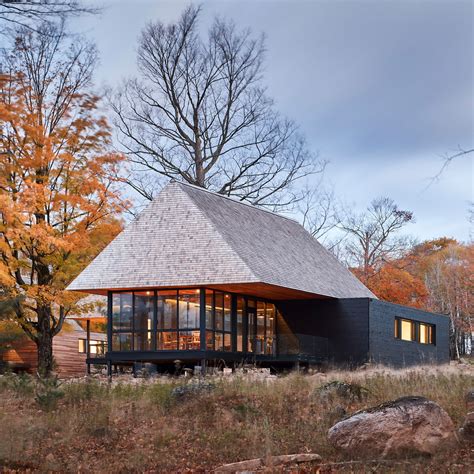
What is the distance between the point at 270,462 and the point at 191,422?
331cm

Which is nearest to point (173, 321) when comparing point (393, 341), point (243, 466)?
point (393, 341)

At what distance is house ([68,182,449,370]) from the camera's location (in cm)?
2727

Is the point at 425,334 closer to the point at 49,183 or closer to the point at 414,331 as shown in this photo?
the point at 414,331

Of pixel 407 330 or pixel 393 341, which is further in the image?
pixel 407 330

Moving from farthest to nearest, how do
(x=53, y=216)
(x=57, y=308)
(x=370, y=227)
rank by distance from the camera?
(x=370, y=227)
(x=57, y=308)
(x=53, y=216)

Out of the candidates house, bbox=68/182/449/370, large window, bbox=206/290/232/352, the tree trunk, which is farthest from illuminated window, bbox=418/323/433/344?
the tree trunk

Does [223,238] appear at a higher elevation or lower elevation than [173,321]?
higher

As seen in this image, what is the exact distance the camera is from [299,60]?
74.8 ft

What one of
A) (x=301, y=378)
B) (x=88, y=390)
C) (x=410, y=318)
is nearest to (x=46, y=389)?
(x=88, y=390)

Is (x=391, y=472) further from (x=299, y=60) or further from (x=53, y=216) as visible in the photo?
(x=53, y=216)

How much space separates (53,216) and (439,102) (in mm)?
15119

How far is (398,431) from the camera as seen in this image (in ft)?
44.3

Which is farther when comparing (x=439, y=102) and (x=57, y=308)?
(x=57, y=308)

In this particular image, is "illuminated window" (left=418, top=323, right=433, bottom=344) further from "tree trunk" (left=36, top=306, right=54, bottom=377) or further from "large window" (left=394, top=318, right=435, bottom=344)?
"tree trunk" (left=36, top=306, right=54, bottom=377)
